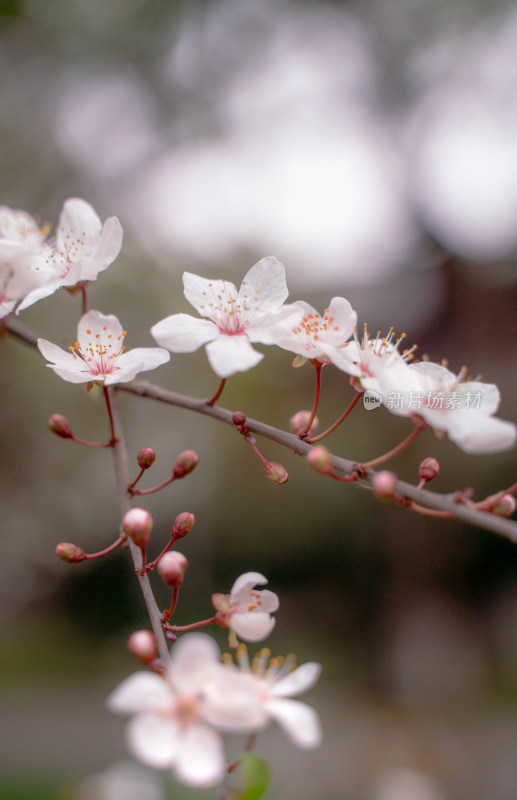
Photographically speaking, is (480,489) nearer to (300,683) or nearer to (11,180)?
(11,180)

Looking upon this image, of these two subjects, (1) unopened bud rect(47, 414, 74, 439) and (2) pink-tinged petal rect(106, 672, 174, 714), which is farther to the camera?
(1) unopened bud rect(47, 414, 74, 439)

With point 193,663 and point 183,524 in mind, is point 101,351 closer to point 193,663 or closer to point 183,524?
point 183,524

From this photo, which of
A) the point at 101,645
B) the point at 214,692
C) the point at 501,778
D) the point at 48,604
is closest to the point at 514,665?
the point at 501,778

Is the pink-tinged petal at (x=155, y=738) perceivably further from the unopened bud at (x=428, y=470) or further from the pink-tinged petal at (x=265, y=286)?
the pink-tinged petal at (x=265, y=286)

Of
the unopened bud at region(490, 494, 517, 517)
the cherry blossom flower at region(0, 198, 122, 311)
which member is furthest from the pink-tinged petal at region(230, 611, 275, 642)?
the cherry blossom flower at region(0, 198, 122, 311)

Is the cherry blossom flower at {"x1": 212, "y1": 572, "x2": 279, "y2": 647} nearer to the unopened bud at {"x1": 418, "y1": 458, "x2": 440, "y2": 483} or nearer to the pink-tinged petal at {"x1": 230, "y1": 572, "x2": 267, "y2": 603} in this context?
the pink-tinged petal at {"x1": 230, "y1": 572, "x2": 267, "y2": 603}

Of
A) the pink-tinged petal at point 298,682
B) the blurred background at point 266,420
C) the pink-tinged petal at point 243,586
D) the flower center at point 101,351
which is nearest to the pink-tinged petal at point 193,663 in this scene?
the pink-tinged petal at point 298,682
